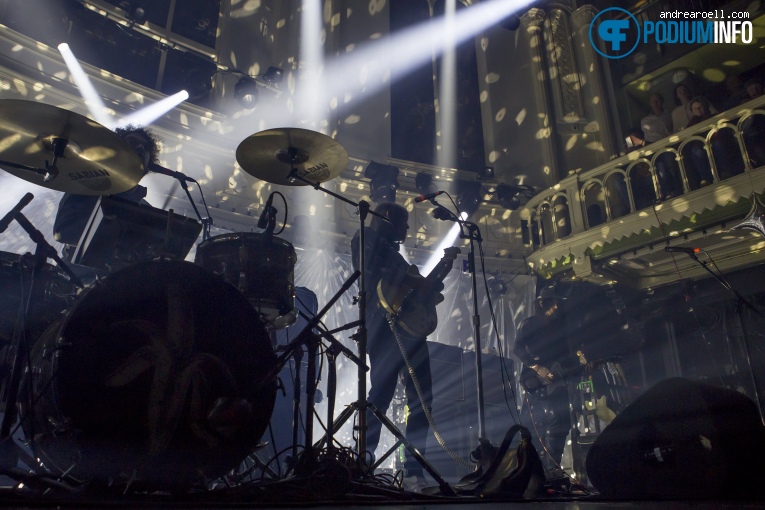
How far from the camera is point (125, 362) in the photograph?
1700 mm

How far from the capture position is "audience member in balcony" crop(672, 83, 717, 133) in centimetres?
776

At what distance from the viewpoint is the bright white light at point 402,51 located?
323 inches

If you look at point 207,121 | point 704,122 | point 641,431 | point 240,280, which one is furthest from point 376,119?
point 641,431

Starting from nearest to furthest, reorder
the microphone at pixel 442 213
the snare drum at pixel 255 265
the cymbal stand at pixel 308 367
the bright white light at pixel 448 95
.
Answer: the cymbal stand at pixel 308 367 → the snare drum at pixel 255 265 → the microphone at pixel 442 213 → the bright white light at pixel 448 95

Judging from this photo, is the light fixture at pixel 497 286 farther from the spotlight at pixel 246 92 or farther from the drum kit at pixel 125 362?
the drum kit at pixel 125 362

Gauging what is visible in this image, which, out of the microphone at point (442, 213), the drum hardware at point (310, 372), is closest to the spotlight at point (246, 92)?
the microphone at point (442, 213)

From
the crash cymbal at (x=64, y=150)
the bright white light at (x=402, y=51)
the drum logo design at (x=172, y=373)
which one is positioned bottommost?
the drum logo design at (x=172, y=373)

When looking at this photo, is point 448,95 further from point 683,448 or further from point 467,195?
point 683,448

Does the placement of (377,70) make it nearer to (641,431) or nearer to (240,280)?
(240,280)

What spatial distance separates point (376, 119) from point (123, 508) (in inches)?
305

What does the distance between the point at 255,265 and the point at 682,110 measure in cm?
Result: 773

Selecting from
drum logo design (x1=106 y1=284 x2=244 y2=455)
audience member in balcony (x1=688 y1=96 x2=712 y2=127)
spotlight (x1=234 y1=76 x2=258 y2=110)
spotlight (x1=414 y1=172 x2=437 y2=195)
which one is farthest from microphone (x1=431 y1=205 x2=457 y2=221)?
audience member in balcony (x1=688 y1=96 x2=712 y2=127)

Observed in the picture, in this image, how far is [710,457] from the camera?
1812 mm

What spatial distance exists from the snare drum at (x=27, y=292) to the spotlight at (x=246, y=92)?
4.71 meters
